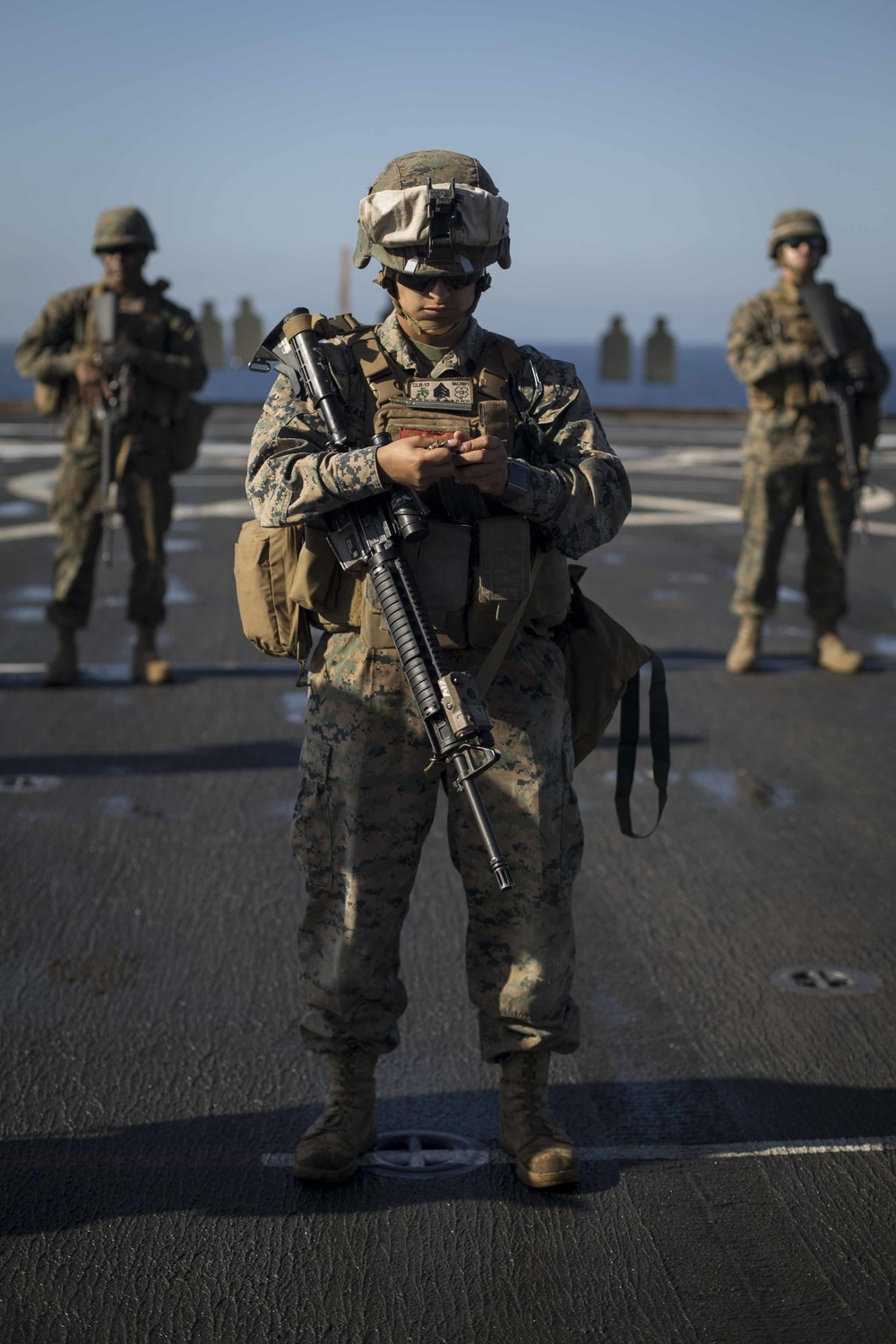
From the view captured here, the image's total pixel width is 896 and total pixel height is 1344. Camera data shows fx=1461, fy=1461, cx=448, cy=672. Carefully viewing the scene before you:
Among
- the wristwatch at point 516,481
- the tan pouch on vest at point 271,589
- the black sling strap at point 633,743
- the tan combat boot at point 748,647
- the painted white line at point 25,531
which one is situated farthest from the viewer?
the painted white line at point 25,531

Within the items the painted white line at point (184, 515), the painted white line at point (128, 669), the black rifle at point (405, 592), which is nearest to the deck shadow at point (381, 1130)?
the black rifle at point (405, 592)

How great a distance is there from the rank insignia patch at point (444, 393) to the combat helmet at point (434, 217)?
22cm

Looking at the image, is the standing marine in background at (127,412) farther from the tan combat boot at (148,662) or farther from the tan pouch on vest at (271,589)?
the tan pouch on vest at (271,589)

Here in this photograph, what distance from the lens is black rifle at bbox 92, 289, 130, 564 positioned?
716 cm

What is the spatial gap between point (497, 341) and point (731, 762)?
368 centimetres

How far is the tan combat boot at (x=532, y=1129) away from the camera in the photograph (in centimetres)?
315

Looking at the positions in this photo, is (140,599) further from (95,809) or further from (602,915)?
(602,915)

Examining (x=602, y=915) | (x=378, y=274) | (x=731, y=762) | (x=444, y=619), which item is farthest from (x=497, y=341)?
(x=731, y=762)

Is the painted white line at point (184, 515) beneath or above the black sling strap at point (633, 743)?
beneath

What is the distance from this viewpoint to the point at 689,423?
25.9 meters

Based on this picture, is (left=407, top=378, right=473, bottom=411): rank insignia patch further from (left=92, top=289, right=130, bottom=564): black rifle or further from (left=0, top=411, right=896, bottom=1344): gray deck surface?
(left=92, top=289, right=130, bottom=564): black rifle

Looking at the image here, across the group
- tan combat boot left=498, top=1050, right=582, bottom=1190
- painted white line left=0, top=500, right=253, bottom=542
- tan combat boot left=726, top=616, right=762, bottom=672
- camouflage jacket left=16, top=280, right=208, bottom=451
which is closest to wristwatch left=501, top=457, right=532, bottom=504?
tan combat boot left=498, top=1050, right=582, bottom=1190

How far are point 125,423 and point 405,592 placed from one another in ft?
15.8

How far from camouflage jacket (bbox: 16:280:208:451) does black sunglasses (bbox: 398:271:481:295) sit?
4.58 metres
